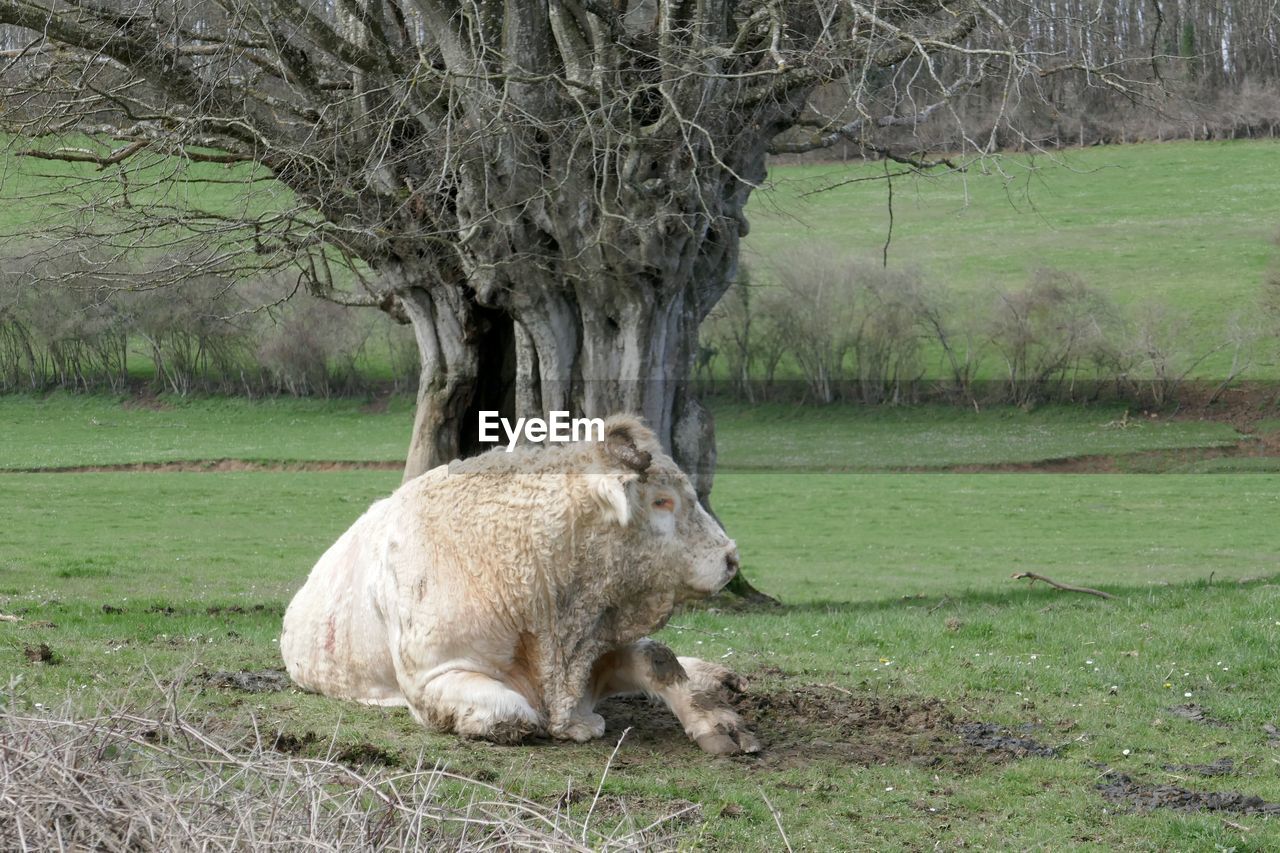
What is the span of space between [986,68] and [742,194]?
3.10m

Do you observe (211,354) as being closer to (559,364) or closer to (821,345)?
(821,345)

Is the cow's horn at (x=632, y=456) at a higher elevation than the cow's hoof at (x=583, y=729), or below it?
higher

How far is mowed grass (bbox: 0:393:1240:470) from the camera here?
50.1 m

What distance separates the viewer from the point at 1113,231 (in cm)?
8262

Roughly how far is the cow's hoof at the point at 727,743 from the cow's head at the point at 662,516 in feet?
2.60

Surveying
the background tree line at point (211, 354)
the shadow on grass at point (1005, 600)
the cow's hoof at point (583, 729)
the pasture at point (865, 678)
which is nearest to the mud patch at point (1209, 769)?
the pasture at point (865, 678)

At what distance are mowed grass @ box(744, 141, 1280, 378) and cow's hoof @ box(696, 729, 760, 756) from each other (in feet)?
180

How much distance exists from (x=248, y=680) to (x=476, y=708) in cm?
241

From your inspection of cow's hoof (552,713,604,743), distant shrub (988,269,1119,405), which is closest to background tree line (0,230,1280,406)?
distant shrub (988,269,1119,405)

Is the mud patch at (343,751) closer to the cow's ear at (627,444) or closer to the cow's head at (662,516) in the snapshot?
the cow's head at (662,516)

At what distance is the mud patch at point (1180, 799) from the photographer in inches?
255

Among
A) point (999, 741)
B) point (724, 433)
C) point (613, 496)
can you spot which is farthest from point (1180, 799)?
point (724, 433)

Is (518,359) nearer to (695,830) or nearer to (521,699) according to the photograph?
(521,699)

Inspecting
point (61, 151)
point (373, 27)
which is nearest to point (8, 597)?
point (61, 151)
